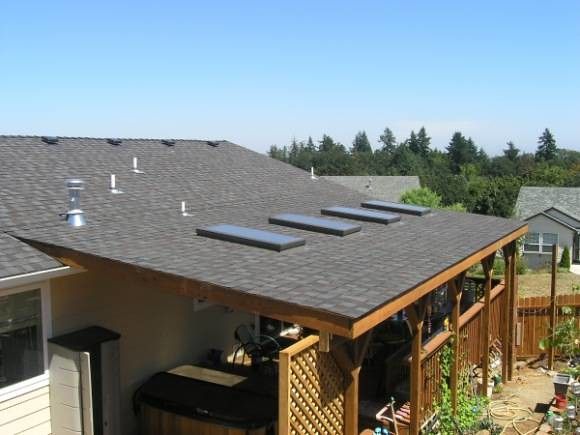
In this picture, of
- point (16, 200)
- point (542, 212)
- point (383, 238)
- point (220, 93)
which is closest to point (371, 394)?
point (383, 238)

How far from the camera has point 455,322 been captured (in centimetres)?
834

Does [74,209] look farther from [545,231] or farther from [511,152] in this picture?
[511,152]

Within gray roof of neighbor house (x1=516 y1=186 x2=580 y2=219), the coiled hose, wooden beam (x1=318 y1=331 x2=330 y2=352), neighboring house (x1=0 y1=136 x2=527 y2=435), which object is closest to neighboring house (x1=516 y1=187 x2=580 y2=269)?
gray roof of neighbor house (x1=516 y1=186 x2=580 y2=219)

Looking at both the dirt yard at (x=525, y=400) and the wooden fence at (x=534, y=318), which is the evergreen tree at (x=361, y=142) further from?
the dirt yard at (x=525, y=400)

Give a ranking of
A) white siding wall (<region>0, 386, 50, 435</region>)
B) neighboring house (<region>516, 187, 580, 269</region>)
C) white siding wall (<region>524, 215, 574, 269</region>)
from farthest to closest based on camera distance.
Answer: neighboring house (<region>516, 187, 580, 269</region>) < white siding wall (<region>524, 215, 574, 269</region>) < white siding wall (<region>0, 386, 50, 435</region>)

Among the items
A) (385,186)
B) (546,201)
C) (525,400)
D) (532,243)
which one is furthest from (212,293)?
(385,186)

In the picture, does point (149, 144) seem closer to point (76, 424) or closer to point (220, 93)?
point (76, 424)

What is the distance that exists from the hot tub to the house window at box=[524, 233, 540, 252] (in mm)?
28466

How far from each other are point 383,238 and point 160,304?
342 centimetres

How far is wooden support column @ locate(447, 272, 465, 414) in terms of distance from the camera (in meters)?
8.22

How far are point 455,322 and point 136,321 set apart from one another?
175 inches

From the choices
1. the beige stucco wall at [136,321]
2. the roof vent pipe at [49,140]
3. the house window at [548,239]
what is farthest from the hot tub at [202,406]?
the house window at [548,239]

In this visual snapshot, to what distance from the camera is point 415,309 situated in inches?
267

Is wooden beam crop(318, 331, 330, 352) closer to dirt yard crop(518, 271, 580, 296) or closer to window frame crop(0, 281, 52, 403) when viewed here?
window frame crop(0, 281, 52, 403)
